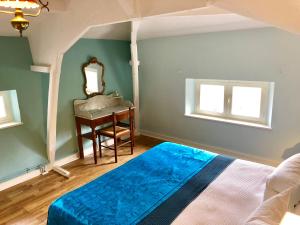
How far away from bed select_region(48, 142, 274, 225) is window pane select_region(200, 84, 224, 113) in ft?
5.49

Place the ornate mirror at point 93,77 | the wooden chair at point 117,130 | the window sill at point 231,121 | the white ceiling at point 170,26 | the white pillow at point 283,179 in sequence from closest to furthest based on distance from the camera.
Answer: the white pillow at point 283,179
the white ceiling at point 170,26
the window sill at point 231,121
the wooden chair at point 117,130
the ornate mirror at point 93,77

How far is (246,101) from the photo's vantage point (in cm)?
374

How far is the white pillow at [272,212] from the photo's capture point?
50.3 inches

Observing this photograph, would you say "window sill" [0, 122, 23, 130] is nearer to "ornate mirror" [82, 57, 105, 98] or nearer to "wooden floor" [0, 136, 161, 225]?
"wooden floor" [0, 136, 161, 225]

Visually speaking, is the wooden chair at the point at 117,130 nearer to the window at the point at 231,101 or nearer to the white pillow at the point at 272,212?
the window at the point at 231,101

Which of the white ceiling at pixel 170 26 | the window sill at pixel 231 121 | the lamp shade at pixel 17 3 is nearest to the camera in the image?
the lamp shade at pixel 17 3

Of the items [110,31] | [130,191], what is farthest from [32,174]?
[110,31]

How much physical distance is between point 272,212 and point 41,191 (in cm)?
276

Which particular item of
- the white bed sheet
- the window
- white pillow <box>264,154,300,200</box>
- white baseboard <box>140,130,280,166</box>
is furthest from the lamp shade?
white baseboard <box>140,130,280,166</box>

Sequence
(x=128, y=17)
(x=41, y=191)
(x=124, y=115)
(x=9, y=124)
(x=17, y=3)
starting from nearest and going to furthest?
(x=17, y=3) → (x=128, y=17) → (x=41, y=191) → (x=9, y=124) → (x=124, y=115)

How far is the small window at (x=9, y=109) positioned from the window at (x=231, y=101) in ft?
8.87

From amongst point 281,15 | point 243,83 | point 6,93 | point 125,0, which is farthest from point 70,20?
point 243,83

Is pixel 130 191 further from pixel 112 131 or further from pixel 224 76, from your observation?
pixel 224 76

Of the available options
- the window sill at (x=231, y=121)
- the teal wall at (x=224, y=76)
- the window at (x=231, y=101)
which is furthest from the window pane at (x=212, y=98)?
the teal wall at (x=224, y=76)
